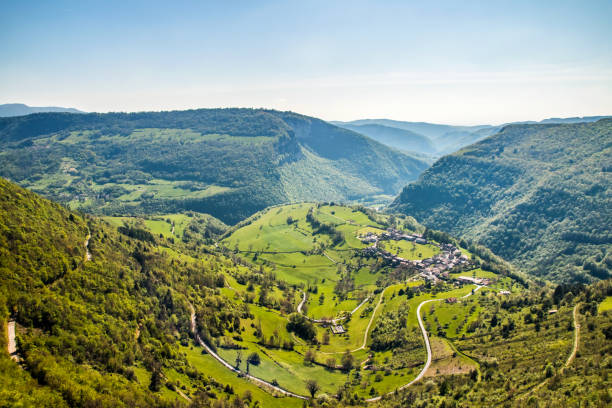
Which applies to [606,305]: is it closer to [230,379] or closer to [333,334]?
[333,334]


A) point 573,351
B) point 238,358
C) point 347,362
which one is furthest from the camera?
point 347,362

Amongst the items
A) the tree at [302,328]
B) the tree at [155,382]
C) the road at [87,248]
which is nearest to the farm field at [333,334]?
the tree at [302,328]

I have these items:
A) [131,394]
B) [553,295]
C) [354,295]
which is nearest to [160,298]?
[131,394]

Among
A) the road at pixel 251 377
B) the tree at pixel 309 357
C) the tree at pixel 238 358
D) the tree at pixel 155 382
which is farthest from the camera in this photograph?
the tree at pixel 309 357

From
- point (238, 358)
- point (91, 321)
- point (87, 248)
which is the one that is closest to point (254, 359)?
point (238, 358)

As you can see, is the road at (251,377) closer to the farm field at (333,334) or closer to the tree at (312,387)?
the farm field at (333,334)

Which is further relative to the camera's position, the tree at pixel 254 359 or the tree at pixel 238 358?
the tree at pixel 254 359

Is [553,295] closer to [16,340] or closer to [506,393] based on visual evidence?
[506,393]

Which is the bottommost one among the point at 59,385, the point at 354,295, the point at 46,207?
the point at 354,295
